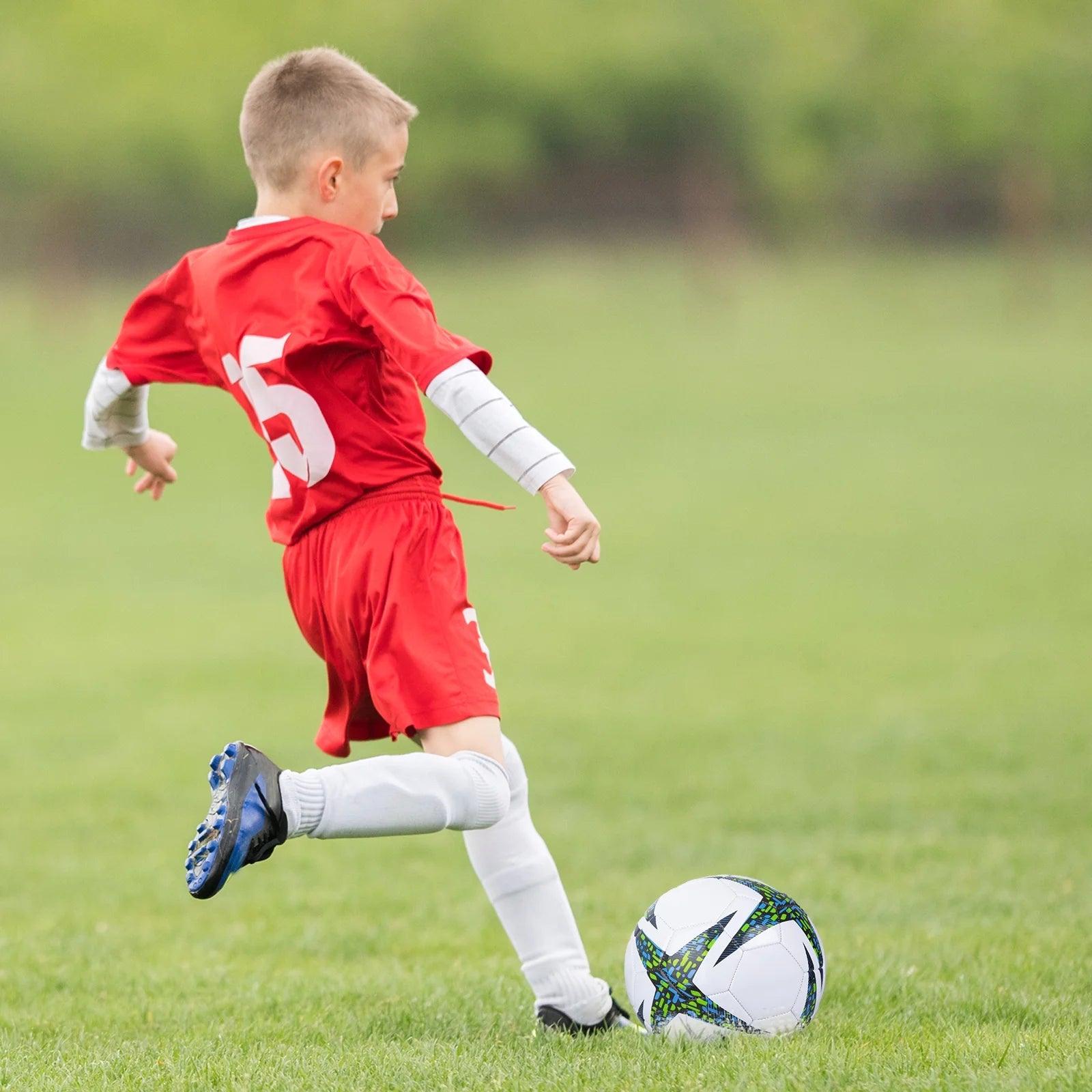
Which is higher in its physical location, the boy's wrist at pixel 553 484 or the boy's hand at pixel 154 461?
the boy's hand at pixel 154 461

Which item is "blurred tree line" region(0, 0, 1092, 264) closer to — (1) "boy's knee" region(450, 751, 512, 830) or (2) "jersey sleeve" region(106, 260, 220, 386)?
(2) "jersey sleeve" region(106, 260, 220, 386)

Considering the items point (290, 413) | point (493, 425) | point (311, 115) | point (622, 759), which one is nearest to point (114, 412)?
point (290, 413)

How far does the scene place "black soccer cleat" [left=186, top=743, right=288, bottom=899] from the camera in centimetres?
274

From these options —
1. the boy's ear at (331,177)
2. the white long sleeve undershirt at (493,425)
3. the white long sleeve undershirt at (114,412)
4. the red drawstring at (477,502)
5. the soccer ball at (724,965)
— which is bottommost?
the soccer ball at (724,965)

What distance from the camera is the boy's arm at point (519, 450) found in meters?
2.89

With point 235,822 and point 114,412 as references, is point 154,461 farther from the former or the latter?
point 235,822

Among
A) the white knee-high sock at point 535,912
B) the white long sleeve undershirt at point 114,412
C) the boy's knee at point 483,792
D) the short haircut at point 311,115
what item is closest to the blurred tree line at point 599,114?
the white long sleeve undershirt at point 114,412

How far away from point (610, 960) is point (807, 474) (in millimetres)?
14415

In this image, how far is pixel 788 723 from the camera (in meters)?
7.82

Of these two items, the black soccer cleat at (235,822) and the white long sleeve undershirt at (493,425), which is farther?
the white long sleeve undershirt at (493,425)

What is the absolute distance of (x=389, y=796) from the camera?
2.92 metres

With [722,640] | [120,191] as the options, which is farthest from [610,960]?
[120,191]

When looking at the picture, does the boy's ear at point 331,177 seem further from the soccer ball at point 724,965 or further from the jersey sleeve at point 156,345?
the soccer ball at point 724,965

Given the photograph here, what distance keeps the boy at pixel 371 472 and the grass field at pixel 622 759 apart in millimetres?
460
